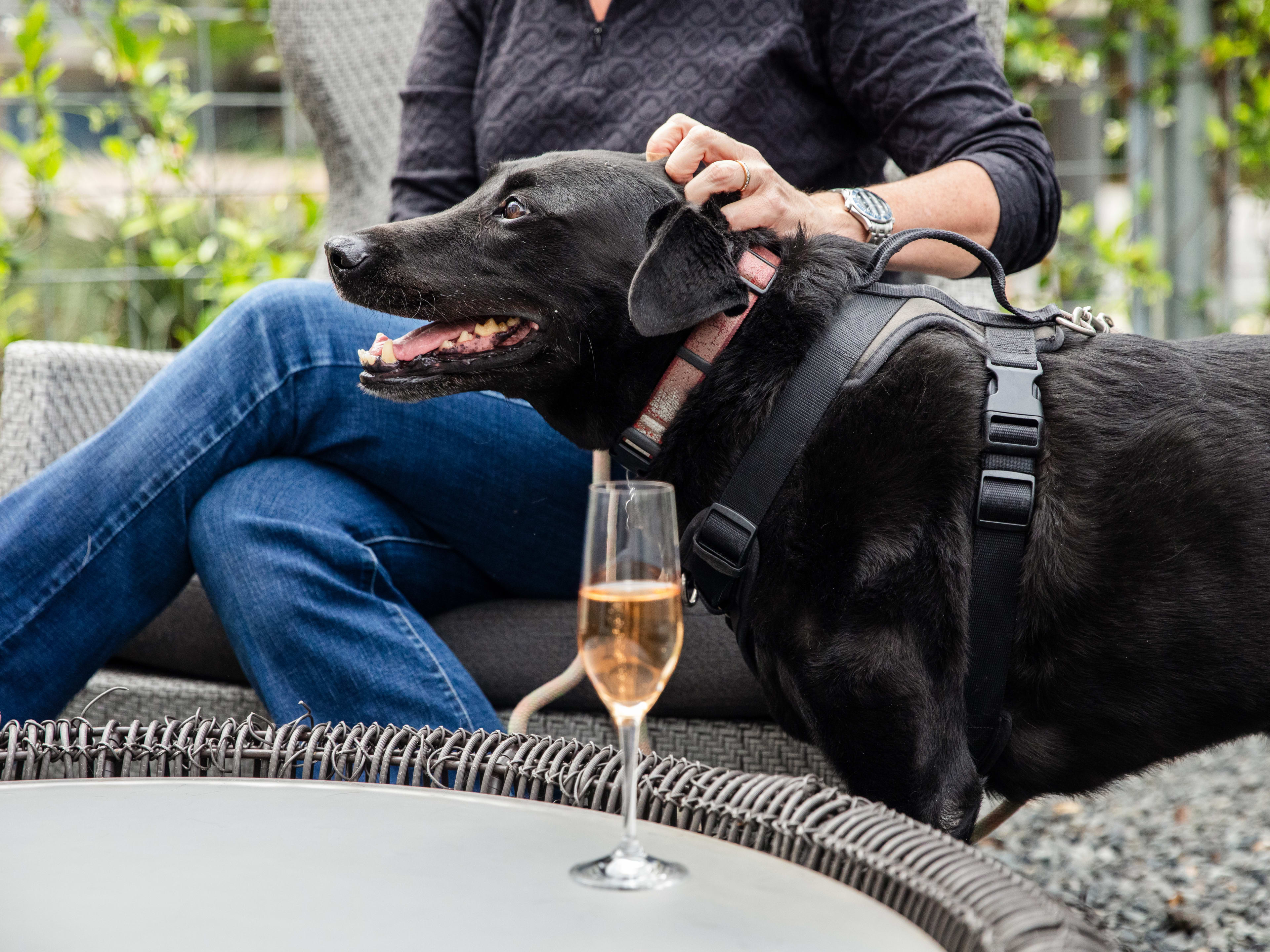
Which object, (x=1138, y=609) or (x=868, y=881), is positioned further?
(x=1138, y=609)

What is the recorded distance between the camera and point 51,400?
Answer: 5.87 feet

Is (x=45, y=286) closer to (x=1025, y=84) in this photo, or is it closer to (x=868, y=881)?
(x=1025, y=84)

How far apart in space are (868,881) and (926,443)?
605mm

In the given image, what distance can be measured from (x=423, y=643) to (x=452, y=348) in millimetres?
364

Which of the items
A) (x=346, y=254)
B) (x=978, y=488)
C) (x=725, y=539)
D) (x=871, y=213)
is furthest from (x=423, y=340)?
(x=978, y=488)

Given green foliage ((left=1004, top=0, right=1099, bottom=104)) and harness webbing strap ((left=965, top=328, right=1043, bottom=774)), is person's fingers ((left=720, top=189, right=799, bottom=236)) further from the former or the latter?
green foliage ((left=1004, top=0, right=1099, bottom=104))

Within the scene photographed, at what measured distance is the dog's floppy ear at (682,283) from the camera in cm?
125

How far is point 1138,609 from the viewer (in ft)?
3.97

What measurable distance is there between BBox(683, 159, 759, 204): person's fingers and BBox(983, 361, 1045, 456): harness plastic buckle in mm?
376

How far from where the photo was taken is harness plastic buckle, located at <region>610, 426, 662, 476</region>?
4.45ft

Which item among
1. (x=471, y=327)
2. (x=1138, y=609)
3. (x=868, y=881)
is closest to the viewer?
(x=868, y=881)

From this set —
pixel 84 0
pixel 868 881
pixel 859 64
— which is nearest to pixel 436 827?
pixel 868 881

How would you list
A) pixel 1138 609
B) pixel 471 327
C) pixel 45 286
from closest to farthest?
pixel 1138 609 < pixel 471 327 < pixel 45 286

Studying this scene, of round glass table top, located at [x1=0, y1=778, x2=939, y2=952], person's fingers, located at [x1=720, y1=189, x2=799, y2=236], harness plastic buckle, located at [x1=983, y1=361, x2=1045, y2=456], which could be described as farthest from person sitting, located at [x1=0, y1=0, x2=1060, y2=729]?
round glass table top, located at [x1=0, y1=778, x2=939, y2=952]
